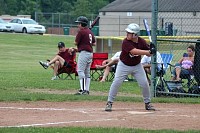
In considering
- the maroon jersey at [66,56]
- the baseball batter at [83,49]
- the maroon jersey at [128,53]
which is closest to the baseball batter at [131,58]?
the maroon jersey at [128,53]

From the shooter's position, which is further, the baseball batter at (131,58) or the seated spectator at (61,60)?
the seated spectator at (61,60)

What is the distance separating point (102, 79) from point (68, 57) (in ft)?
5.30

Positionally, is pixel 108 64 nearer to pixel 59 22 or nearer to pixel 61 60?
pixel 61 60

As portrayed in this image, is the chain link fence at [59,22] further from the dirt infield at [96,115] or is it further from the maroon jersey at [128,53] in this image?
the maroon jersey at [128,53]

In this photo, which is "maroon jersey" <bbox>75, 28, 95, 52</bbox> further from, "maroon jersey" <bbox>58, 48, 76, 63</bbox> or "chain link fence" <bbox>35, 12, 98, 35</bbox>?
"chain link fence" <bbox>35, 12, 98, 35</bbox>

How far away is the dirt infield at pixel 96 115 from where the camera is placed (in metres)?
10.2

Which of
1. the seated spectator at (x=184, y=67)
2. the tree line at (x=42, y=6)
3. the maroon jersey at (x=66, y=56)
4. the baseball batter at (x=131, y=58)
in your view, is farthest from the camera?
the tree line at (x=42, y=6)

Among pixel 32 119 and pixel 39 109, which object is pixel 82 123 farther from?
pixel 39 109

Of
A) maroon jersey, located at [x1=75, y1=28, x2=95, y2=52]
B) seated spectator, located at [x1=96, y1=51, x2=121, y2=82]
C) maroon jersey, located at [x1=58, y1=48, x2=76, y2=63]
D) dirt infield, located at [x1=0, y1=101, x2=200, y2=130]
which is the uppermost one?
maroon jersey, located at [x1=75, y1=28, x2=95, y2=52]

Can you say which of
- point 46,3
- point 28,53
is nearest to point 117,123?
point 28,53

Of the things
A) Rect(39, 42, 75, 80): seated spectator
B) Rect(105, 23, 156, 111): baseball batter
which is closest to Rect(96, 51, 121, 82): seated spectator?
Rect(39, 42, 75, 80): seated spectator

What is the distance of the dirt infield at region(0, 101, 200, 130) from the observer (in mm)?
10212

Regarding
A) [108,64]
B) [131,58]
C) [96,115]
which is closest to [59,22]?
[108,64]

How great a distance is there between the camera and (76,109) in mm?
12094
